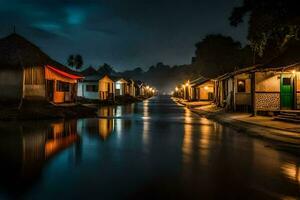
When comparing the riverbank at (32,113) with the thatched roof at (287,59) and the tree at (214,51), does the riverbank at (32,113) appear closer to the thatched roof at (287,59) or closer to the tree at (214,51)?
the thatched roof at (287,59)

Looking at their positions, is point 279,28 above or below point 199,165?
above

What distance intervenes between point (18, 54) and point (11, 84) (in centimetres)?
285

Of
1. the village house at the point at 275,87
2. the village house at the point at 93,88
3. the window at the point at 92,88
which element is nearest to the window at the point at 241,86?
the village house at the point at 275,87

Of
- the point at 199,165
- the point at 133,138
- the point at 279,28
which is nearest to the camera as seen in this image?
the point at 199,165

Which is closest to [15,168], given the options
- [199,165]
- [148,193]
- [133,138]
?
[148,193]

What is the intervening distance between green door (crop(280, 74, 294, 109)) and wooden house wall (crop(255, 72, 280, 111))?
0.33m

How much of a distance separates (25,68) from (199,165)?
24110mm

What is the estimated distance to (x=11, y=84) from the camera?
94.7 ft

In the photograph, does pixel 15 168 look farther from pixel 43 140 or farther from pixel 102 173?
pixel 43 140

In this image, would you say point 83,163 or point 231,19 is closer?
point 83,163

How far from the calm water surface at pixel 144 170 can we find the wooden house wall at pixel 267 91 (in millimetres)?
15551

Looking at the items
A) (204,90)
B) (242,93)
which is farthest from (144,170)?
(204,90)

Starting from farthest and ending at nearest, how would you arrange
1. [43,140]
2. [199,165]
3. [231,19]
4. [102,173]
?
[231,19], [43,140], [199,165], [102,173]

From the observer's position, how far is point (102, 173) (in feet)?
26.4
